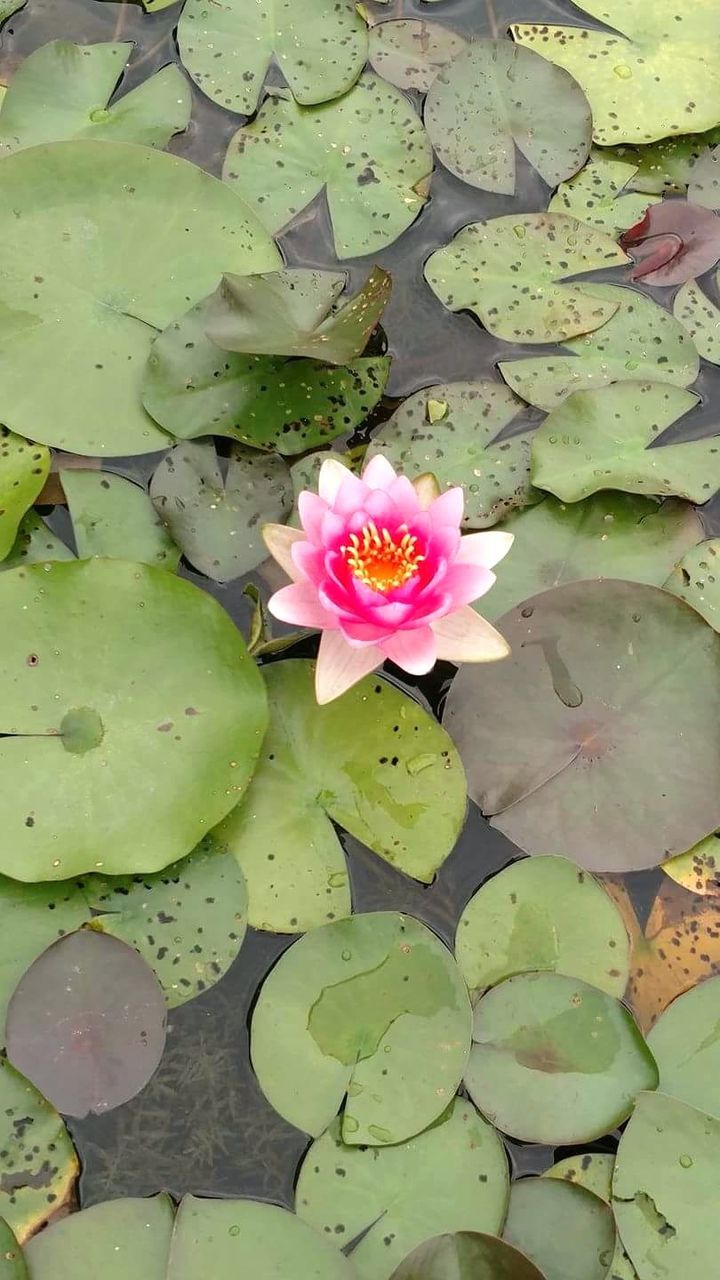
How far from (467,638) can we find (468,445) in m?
0.74

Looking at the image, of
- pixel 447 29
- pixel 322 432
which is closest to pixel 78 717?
pixel 322 432

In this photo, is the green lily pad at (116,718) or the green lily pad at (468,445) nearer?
the green lily pad at (116,718)

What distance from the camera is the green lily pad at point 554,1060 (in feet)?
7.17

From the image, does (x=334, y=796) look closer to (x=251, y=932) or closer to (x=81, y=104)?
(x=251, y=932)

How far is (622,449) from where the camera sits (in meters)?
2.74

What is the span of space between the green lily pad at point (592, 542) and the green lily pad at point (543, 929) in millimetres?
710

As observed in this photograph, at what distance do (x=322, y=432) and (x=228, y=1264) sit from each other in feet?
6.78

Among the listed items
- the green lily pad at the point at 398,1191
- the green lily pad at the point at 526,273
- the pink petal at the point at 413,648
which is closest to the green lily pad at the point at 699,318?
the green lily pad at the point at 526,273

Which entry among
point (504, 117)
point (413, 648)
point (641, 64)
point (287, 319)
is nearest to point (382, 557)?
point (413, 648)

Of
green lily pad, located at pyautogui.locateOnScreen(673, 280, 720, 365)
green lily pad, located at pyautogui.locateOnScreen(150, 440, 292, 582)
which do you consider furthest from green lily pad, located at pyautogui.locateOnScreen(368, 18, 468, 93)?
green lily pad, located at pyautogui.locateOnScreen(150, 440, 292, 582)

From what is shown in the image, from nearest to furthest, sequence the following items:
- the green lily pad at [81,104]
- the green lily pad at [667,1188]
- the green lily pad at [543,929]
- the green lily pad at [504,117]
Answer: the green lily pad at [667,1188] → the green lily pad at [543,929] → the green lily pad at [81,104] → the green lily pad at [504,117]

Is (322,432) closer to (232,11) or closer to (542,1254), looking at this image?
(232,11)

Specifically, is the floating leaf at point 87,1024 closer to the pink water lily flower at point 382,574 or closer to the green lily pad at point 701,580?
the pink water lily flower at point 382,574

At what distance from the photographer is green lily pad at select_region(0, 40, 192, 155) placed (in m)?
3.02
